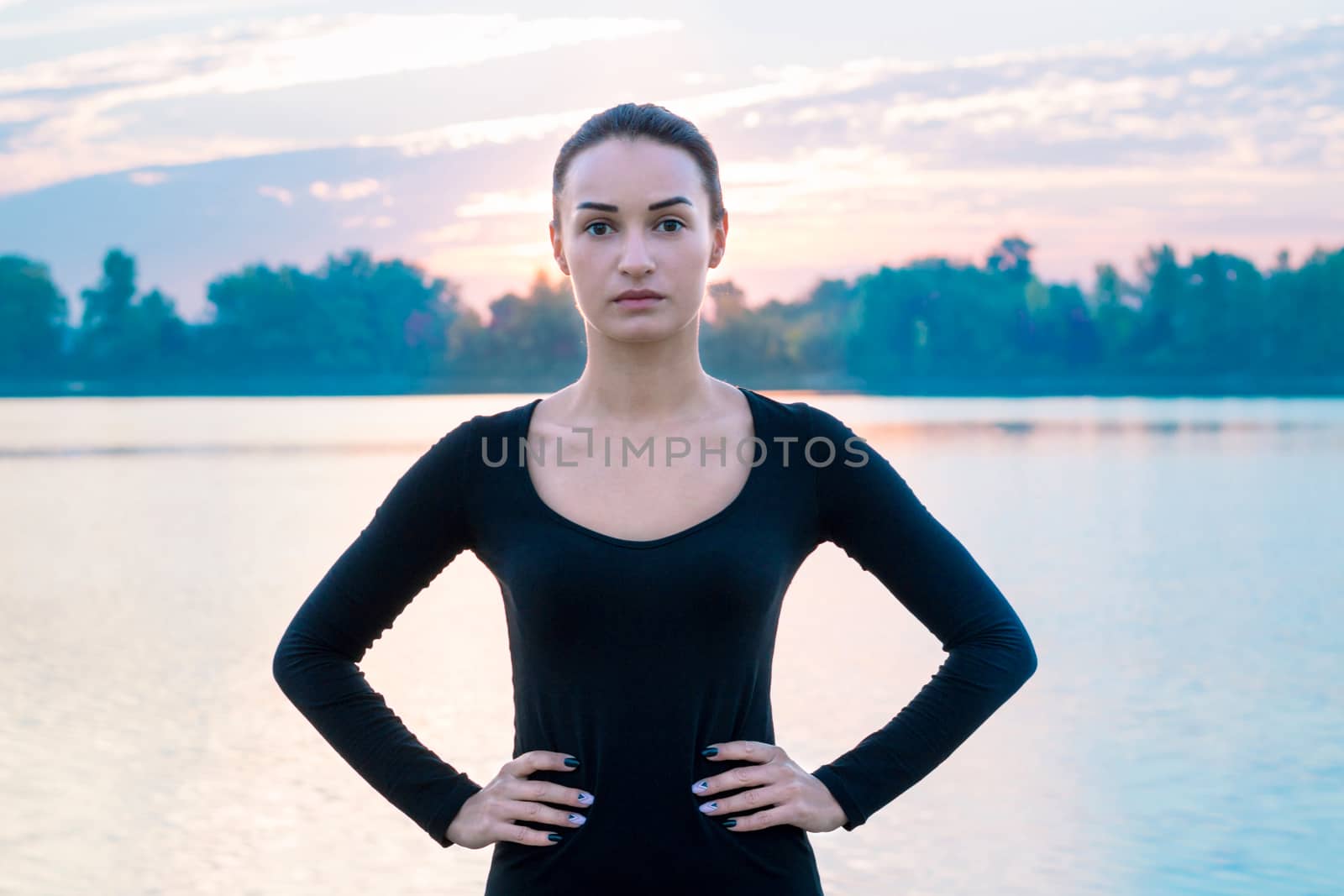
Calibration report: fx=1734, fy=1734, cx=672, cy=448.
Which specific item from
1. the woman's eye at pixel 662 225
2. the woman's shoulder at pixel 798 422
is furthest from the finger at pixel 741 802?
the woman's eye at pixel 662 225

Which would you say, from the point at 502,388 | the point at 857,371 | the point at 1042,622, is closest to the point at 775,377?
the point at 857,371

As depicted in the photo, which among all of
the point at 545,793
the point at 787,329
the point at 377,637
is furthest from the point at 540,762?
the point at 787,329

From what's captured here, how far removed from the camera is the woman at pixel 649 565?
223 centimetres

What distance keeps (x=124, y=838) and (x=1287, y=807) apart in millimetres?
5331

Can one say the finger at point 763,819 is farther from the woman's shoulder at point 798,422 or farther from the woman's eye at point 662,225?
the woman's eye at point 662,225

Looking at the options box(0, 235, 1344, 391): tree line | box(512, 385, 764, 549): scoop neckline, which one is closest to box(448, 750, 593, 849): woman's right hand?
box(512, 385, 764, 549): scoop neckline

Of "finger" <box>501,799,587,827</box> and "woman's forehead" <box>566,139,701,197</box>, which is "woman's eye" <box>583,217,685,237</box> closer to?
"woman's forehead" <box>566,139,701,197</box>

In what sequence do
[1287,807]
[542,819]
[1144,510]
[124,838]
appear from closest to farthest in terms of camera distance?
[542,819], [124,838], [1287,807], [1144,510]

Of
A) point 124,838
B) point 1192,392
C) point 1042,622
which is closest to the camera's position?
point 124,838

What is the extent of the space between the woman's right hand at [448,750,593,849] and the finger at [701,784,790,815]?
0.51 feet

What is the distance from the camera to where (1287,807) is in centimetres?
816

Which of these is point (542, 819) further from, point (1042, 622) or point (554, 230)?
point (1042, 622)

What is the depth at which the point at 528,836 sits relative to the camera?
2.27 metres

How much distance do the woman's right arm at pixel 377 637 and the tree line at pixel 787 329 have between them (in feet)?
289
